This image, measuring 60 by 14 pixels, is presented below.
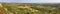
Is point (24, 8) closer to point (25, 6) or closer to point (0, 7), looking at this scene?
point (25, 6)

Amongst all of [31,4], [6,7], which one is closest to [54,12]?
[31,4]

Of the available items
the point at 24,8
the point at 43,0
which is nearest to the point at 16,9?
the point at 24,8

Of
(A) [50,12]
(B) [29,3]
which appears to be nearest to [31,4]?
(B) [29,3]

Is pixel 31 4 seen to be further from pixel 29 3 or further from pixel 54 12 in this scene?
pixel 54 12

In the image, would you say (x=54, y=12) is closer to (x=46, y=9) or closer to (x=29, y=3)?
(x=46, y=9)

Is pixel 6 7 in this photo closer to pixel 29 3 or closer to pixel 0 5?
pixel 0 5
